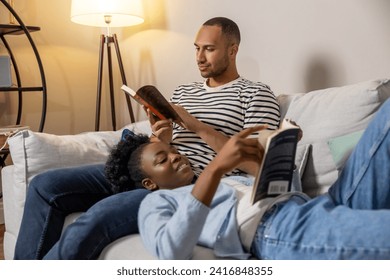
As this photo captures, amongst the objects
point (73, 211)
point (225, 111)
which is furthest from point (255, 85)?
point (73, 211)

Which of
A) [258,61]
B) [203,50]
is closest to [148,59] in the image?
[258,61]

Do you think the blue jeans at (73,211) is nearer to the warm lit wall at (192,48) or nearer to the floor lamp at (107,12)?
the warm lit wall at (192,48)

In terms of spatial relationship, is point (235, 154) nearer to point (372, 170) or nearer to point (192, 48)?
point (372, 170)

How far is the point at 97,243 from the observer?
4.45 feet

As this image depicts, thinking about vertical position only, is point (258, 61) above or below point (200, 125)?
above

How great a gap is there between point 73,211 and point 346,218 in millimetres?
971

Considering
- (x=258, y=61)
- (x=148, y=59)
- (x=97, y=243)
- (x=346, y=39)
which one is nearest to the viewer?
(x=97, y=243)

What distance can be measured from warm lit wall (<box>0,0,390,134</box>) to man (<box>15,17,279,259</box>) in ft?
A: 1.05

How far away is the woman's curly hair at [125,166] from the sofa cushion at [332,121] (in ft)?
1.81

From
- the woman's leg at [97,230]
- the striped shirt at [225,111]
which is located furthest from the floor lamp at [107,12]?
the woman's leg at [97,230]

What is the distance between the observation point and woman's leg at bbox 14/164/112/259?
1.61 metres

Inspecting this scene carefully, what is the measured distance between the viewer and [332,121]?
5.49 feet
